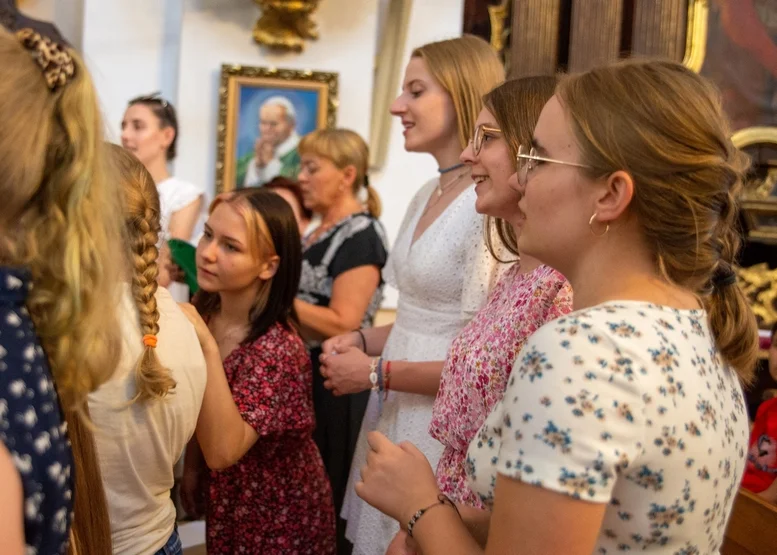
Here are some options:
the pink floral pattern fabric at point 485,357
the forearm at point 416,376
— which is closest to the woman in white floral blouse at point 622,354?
the pink floral pattern fabric at point 485,357

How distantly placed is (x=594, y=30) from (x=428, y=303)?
2.54 meters

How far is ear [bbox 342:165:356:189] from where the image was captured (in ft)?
12.5

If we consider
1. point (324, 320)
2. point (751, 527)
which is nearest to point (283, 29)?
point (324, 320)

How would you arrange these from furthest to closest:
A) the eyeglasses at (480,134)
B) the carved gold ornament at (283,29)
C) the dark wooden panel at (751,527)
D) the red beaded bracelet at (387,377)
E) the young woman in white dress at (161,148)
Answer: the carved gold ornament at (283,29) → the young woman in white dress at (161,148) → the red beaded bracelet at (387,377) → the eyeglasses at (480,134) → the dark wooden panel at (751,527)

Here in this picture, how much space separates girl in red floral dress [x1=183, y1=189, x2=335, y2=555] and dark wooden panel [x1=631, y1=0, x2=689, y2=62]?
253cm

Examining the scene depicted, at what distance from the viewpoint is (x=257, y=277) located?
8.57 feet

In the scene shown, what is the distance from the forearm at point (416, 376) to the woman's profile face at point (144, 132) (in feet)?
7.79

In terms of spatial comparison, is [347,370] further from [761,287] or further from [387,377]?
[761,287]

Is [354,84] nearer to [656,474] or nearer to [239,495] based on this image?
[239,495]

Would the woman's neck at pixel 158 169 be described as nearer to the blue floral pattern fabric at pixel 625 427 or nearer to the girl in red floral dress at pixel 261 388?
the girl in red floral dress at pixel 261 388

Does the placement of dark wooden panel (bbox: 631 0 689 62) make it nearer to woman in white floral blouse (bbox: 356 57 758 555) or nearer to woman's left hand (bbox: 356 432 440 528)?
woman in white floral blouse (bbox: 356 57 758 555)

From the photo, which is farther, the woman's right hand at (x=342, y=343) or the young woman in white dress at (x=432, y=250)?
the woman's right hand at (x=342, y=343)

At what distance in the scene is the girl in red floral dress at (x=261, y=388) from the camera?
7.91ft

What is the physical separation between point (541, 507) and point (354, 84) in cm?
474
